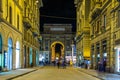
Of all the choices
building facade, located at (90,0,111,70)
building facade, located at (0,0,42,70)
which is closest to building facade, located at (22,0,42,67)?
building facade, located at (0,0,42,70)

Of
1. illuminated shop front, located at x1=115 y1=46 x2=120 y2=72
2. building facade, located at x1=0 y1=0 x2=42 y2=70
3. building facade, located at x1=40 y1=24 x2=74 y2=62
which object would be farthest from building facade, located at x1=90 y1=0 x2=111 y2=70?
building facade, located at x1=40 y1=24 x2=74 y2=62

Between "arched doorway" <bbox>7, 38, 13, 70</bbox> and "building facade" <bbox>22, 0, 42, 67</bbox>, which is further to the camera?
"building facade" <bbox>22, 0, 42, 67</bbox>

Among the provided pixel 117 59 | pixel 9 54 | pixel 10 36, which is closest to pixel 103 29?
pixel 117 59

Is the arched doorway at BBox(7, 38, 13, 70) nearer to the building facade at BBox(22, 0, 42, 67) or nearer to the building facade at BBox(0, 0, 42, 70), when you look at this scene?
the building facade at BBox(0, 0, 42, 70)

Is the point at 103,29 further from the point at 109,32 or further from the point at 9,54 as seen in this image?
the point at 9,54

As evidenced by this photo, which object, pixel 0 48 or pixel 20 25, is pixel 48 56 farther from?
pixel 0 48

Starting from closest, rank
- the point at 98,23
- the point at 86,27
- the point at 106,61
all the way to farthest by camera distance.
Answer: the point at 106,61 < the point at 98,23 < the point at 86,27

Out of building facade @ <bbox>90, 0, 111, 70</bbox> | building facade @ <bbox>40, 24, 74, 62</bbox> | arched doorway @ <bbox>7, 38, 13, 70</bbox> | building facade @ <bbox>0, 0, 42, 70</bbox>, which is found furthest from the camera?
building facade @ <bbox>40, 24, 74, 62</bbox>

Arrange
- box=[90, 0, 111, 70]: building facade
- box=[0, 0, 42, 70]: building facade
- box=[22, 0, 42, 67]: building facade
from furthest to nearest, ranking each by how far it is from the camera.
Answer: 1. box=[22, 0, 42, 67]: building facade
2. box=[90, 0, 111, 70]: building facade
3. box=[0, 0, 42, 70]: building facade

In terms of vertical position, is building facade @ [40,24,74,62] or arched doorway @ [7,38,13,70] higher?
building facade @ [40,24,74,62]

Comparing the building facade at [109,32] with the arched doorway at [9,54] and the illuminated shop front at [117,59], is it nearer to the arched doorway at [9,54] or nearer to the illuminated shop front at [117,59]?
the illuminated shop front at [117,59]

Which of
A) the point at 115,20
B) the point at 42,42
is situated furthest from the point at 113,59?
the point at 42,42

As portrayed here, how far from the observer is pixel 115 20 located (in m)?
36.6

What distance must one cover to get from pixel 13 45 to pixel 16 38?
289 centimetres
